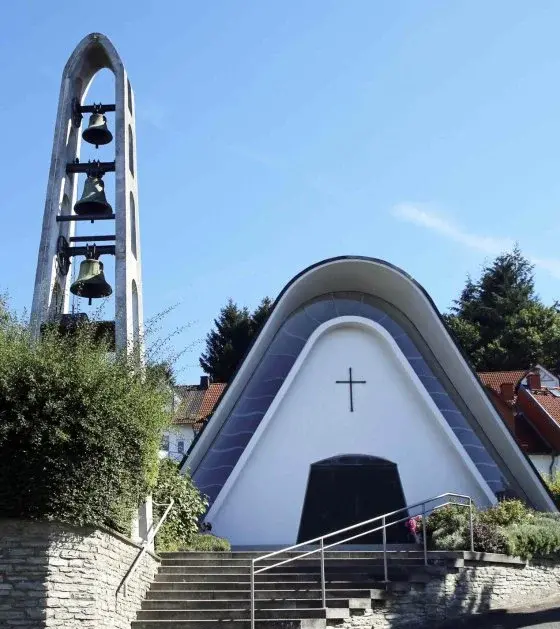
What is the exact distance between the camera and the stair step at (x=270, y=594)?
441 inches

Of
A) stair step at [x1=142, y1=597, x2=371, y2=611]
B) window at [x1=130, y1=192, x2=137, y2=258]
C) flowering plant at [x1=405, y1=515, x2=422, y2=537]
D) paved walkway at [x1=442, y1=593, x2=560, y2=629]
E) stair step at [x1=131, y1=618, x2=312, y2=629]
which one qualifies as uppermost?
window at [x1=130, y1=192, x2=137, y2=258]

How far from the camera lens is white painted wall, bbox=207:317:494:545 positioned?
16922mm

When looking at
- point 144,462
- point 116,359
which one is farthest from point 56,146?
point 144,462

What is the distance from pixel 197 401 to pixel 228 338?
7.08 m

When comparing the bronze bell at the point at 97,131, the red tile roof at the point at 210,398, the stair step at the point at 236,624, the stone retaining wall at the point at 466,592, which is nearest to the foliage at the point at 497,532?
the stone retaining wall at the point at 466,592

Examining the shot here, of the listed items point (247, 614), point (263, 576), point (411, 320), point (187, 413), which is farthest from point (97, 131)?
point (411, 320)

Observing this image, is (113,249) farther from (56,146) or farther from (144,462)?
(144,462)

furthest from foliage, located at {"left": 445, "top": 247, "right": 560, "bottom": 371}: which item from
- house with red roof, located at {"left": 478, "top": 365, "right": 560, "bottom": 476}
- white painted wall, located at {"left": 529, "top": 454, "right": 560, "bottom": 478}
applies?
white painted wall, located at {"left": 529, "top": 454, "right": 560, "bottom": 478}

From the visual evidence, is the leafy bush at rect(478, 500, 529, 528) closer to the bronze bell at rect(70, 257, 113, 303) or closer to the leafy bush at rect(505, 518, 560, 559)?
the leafy bush at rect(505, 518, 560, 559)

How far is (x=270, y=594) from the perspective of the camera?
11273 mm

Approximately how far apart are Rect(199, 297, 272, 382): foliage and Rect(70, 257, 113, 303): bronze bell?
3117 centimetres

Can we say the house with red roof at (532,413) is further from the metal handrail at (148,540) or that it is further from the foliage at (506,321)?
the metal handrail at (148,540)

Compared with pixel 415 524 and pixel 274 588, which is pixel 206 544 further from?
pixel 415 524

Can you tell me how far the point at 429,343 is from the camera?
19578 millimetres
